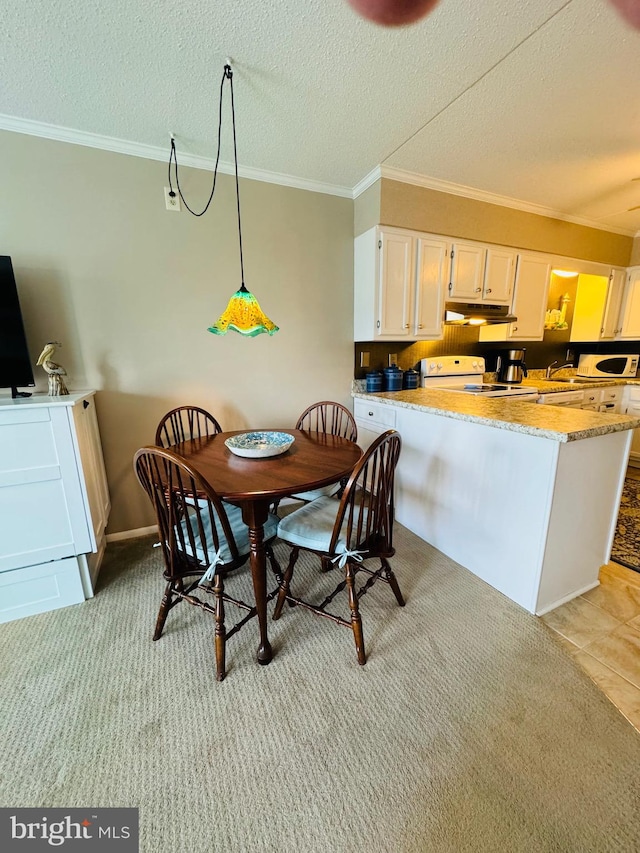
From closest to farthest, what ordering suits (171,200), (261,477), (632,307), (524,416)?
(261,477)
(524,416)
(171,200)
(632,307)

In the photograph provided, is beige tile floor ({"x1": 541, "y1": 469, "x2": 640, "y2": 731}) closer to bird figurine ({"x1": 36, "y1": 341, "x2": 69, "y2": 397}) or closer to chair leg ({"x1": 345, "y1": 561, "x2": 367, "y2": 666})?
chair leg ({"x1": 345, "y1": 561, "x2": 367, "y2": 666})

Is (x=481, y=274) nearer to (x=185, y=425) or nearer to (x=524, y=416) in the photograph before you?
(x=524, y=416)

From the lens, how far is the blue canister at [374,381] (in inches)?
112

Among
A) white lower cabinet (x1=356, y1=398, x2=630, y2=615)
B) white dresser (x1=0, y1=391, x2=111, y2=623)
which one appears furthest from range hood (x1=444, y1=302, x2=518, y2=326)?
white dresser (x1=0, y1=391, x2=111, y2=623)

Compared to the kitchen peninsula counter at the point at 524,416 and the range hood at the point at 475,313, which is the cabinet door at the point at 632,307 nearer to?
the range hood at the point at 475,313

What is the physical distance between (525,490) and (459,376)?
5.91 feet

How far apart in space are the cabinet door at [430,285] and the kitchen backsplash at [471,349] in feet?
1.19

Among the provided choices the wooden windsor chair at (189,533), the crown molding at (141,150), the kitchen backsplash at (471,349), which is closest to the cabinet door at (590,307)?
the kitchen backsplash at (471,349)

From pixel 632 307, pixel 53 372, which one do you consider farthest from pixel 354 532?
pixel 632 307

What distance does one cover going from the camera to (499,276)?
3.02m

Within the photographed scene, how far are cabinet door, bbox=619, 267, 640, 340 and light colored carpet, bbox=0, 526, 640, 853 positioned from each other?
3.88 meters

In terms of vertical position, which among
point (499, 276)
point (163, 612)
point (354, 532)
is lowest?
point (163, 612)

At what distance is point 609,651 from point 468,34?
275 cm

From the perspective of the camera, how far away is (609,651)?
1460 millimetres
